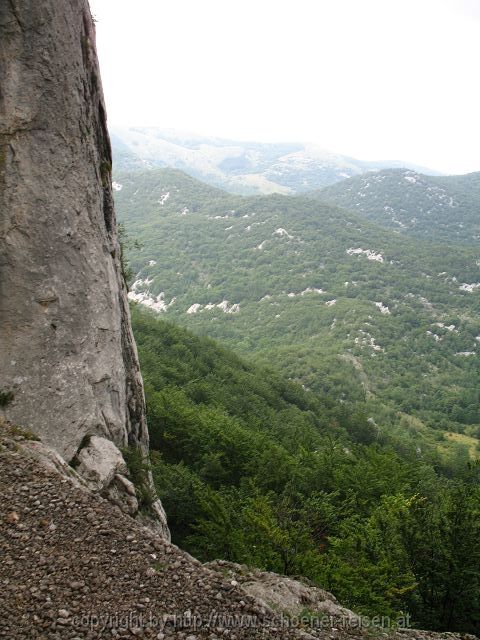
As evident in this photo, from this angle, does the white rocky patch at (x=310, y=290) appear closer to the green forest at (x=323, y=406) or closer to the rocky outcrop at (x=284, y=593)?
the green forest at (x=323, y=406)

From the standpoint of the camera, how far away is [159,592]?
7223 millimetres

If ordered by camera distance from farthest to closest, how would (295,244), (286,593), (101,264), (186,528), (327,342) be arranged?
(295,244), (327,342), (186,528), (101,264), (286,593)

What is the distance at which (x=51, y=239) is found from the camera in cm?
1256

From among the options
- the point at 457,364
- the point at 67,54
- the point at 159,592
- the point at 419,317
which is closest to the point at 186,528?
the point at 159,592

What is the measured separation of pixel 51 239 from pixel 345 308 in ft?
442

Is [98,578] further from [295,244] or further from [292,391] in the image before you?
[295,244]

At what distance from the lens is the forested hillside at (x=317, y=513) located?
12.7m

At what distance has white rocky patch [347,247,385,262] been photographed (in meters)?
177

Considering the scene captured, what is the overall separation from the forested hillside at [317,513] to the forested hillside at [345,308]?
60.2 metres

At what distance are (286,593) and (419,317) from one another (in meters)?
144

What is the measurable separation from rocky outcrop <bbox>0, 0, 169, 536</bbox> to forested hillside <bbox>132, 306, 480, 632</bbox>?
17.9ft

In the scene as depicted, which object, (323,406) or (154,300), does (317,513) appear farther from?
(154,300)

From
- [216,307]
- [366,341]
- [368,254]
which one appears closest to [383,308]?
[366,341]

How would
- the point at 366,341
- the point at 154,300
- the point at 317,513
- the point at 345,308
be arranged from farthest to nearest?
the point at 154,300 → the point at 345,308 → the point at 366,341 → the point at 317,513
